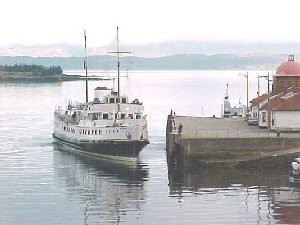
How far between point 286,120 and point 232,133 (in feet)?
17.3

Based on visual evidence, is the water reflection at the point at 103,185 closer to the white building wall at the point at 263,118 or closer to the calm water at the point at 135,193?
the calm water at the point at 135,193

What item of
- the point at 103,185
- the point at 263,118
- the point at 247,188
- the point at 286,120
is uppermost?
the point at 286,120

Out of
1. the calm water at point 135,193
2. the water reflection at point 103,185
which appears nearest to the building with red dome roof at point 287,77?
the calm water at point 135,193

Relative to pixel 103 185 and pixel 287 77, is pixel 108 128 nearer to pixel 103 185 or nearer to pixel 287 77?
pixel 103 185

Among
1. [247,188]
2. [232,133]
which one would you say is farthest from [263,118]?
[247,188]

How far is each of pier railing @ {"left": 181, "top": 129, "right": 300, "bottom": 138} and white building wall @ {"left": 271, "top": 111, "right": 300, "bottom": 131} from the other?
100 centimetres

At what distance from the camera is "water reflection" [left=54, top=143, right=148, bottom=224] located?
→ 45844 mm

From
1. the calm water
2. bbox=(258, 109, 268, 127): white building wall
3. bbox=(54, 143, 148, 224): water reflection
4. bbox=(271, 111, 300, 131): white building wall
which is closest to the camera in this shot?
the calm water

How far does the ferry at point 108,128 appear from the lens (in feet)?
220

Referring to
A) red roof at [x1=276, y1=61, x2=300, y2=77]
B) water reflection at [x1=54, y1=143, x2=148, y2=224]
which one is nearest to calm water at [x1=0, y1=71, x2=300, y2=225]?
water reflection at [x1=54, y1=143, x2=148, y2=224]

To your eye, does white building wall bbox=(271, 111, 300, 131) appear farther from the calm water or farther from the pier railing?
the calm water

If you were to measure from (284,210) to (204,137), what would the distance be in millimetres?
14013

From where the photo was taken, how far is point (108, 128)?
68.5 meters

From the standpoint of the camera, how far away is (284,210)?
46.4 meters
